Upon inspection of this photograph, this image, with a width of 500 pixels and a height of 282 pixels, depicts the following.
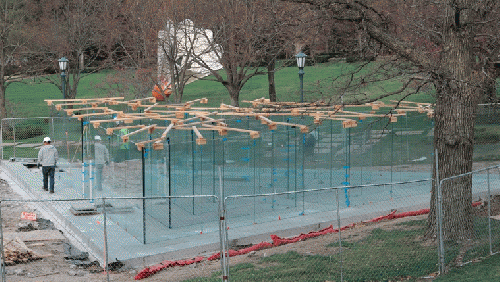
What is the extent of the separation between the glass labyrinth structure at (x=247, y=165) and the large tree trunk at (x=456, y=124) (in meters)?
2.55

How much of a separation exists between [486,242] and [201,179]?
7.53 meters

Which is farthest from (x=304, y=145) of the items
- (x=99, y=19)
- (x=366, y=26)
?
(x=99, y=19)

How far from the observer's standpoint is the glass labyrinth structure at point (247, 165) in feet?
53.8

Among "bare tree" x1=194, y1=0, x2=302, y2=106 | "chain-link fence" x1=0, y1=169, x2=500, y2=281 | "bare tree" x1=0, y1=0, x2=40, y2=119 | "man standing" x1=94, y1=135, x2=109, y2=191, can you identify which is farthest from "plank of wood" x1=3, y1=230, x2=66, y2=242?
"bare tree" x1=0, y1=0, x2=40, y2=119

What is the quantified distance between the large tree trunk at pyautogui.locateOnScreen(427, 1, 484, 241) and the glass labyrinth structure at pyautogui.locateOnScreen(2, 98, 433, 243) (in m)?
2.55

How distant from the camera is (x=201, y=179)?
1734 centimetres

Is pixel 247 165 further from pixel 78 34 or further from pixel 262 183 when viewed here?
pixel 78 34

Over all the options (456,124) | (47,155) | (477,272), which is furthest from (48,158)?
(477,272)

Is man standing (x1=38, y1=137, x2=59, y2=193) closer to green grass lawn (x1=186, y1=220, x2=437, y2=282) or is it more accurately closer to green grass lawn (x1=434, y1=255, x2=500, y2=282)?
green grass lawn (x1=186, y1=220, x2=437, y2=282)

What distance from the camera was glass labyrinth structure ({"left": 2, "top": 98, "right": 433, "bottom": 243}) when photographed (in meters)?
16.4

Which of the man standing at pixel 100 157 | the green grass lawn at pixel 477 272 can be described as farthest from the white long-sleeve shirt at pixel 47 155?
the green grass lawn at pixel 477 272

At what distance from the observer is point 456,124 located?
42.1 ft

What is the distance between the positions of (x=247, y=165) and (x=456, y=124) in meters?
6.53

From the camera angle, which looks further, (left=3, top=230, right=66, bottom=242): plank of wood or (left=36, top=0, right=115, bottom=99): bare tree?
(left=36, top=0, right=115, bottom=99): bare tree
